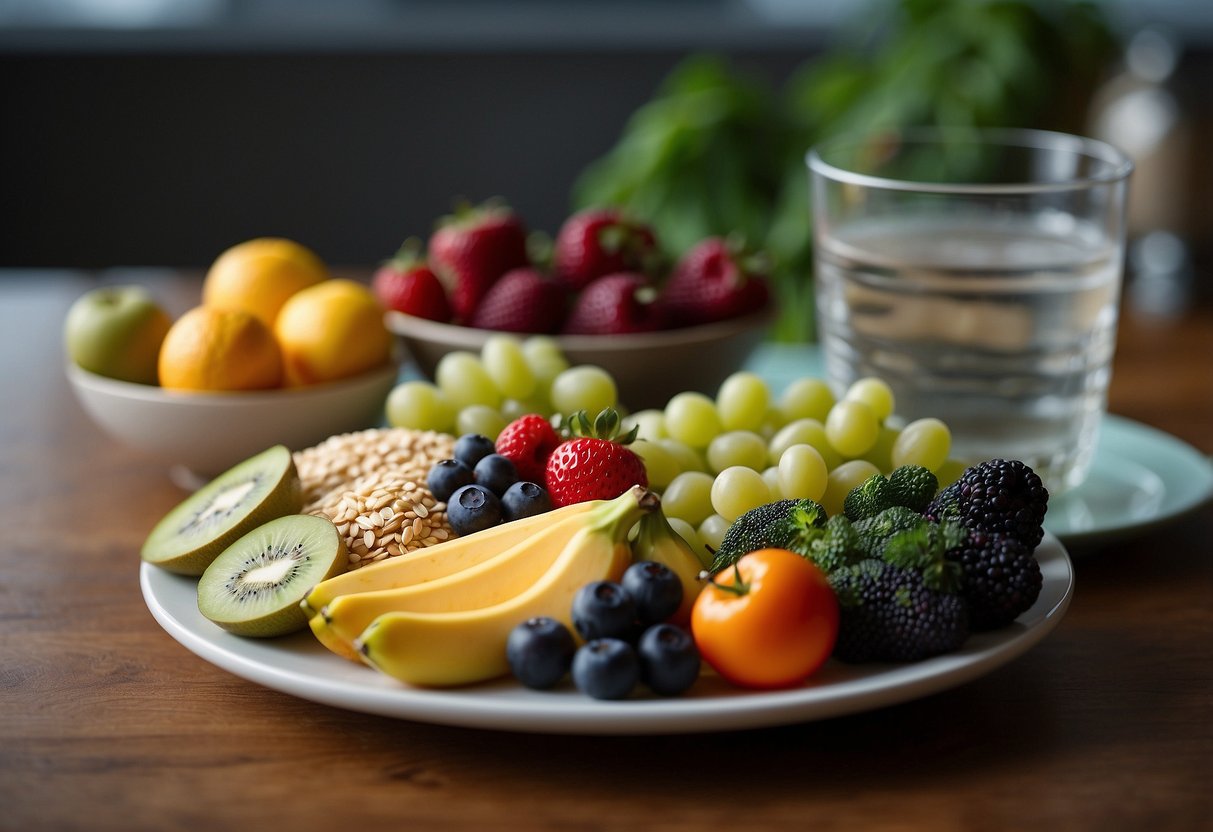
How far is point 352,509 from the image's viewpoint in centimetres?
78

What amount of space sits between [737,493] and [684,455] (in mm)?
112

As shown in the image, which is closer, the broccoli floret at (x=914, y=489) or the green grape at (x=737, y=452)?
the broccoli floret at (x=914, y=489)

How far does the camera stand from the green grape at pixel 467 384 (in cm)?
101

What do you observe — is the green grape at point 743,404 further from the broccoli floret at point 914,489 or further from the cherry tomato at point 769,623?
the cherry tomato at point 769,623

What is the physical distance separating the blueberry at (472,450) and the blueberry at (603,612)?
0.19m

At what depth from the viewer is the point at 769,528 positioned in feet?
2.38

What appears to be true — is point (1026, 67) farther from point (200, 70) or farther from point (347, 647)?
point (200, 70)

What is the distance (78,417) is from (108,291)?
0.80ft

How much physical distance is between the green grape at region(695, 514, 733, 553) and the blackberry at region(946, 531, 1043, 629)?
159 millimetres

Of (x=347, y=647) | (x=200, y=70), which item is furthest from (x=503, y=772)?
(x=200, y=70)

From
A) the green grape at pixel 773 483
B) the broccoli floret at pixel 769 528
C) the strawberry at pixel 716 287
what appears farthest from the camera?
the strawberry at pixel 716 287

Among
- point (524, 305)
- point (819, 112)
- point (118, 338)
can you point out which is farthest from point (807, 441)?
Answer: point (819, 112)

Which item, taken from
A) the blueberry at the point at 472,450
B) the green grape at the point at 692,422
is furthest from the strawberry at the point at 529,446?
the green grape at the point at 692,422

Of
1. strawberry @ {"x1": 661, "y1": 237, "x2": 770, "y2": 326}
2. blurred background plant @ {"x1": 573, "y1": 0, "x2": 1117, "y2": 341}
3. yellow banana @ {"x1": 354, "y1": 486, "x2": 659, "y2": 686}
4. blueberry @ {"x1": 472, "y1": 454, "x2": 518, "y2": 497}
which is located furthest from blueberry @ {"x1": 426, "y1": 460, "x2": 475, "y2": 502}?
blurred background plant @ {"x1": 573, "y1": 0, "x2": 1117, "y2": 341}
